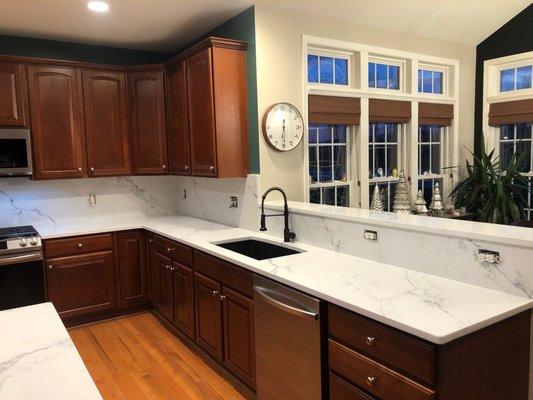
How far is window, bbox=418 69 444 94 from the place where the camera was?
479 cm

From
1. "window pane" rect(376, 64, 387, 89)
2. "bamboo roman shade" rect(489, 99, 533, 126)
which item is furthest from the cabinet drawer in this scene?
"bamboo roman shade" rect(489, 99, 533, 126)

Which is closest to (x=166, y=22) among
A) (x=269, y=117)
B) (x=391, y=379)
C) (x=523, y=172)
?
(x=269, y=117)

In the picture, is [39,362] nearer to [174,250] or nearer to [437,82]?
[174,250]

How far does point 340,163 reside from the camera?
4.36 metres

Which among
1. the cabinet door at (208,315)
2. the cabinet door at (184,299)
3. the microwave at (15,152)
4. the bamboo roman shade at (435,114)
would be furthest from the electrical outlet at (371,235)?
the microwave at (15,152)

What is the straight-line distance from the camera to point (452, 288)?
203cm

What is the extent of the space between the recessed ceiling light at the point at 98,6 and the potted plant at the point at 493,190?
384cm

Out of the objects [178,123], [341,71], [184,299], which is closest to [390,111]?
[341,71]

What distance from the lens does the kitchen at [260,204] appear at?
1.85m

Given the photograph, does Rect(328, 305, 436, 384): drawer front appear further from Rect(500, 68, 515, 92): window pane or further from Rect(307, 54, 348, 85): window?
Rect(500, 68, 515, 92): window pane

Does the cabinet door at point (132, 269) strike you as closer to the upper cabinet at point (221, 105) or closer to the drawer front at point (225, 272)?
the upper cabinet at point (221, 105)

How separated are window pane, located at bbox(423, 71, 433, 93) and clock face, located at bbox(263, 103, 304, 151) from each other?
1922mm

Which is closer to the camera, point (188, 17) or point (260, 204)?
point (260, 204)

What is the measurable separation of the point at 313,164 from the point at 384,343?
2.58m
